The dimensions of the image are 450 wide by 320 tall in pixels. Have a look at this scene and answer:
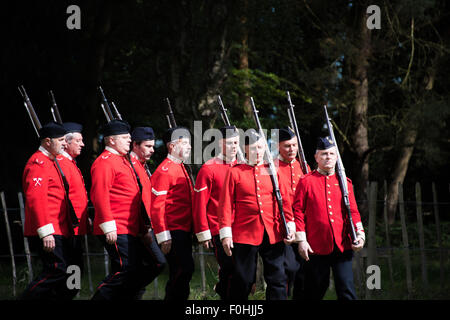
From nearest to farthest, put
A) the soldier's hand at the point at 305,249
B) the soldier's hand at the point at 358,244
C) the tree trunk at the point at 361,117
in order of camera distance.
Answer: the soldier's hand at the point at 358,244 < the soldier's hand at the point at 305,249 < the tree trunk at the point at 361,117

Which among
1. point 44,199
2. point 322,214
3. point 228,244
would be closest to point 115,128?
point 44,199

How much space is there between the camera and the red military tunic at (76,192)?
7688 mm

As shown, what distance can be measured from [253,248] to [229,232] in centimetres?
32

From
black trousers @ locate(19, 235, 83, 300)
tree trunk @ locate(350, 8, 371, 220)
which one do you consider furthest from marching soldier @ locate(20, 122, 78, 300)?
tree trunk @ locate(350, 8, 371, 220)

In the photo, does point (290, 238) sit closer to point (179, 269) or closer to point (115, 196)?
point (179, 269)

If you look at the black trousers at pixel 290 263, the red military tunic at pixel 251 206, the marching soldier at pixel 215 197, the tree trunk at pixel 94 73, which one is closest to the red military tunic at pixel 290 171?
the marching soldier at pixel 215 197

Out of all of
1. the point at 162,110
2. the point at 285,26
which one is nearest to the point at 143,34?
the point at 162,110

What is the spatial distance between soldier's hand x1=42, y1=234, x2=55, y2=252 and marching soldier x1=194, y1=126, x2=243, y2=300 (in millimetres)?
1475

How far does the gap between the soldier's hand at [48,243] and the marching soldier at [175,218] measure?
1048 millimetres

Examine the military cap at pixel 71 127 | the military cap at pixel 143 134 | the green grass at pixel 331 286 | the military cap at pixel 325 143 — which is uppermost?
the military cap at pixel 71 127

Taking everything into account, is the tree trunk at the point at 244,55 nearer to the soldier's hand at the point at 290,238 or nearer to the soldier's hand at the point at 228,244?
the soldier's hand at the point at 290,238

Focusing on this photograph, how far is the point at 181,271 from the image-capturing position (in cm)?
756

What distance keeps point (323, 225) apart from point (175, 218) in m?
1.71

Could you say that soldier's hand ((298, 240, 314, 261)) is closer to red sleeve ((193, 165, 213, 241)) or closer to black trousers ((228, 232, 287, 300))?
black trousers ((228, 232, 287, 300))
